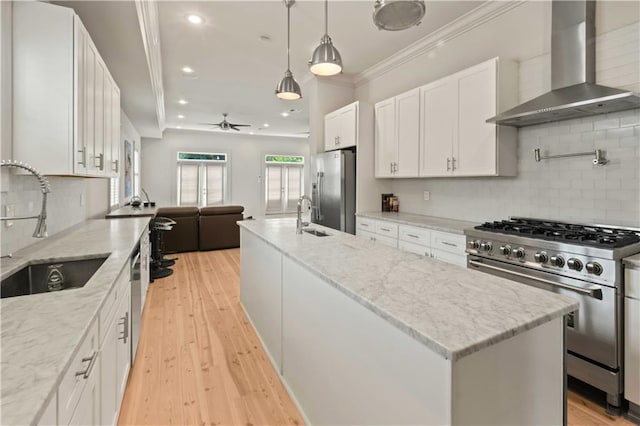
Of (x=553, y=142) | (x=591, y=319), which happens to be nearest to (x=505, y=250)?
(x=591, y=319)

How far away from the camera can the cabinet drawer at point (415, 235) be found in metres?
3.28

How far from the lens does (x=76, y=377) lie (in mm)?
1030

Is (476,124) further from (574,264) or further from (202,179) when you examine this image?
(202,179)

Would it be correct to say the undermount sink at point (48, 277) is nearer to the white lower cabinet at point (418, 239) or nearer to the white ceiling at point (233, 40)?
the white ceiling at point (233, 40)

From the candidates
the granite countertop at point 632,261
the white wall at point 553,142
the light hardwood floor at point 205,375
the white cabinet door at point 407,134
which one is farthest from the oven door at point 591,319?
the white cabinet door at point 407,134

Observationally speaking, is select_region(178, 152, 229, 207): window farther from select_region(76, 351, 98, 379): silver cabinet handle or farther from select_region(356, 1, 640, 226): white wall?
select_region(76, 351, 98, 379): silver cabinet handle

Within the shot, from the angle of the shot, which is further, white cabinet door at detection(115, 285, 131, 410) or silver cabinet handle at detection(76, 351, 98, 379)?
white cabinet door at detection(115, 285, 131, 410)

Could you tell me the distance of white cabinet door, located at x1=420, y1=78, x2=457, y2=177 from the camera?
3.30 meters

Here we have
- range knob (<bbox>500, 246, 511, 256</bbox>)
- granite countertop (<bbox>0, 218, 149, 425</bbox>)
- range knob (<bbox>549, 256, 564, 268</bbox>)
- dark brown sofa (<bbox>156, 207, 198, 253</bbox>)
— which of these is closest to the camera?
granite countertop (<bbox>0, 218, 149, 425</bbox>)

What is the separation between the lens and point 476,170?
3076 mm

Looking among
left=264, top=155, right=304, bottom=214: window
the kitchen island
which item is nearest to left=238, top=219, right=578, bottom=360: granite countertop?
the kitchen island

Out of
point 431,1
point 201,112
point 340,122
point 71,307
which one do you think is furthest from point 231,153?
point 71,307

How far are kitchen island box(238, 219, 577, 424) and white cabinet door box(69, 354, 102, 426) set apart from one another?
37.3 inches

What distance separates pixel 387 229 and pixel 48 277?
3.05 m
